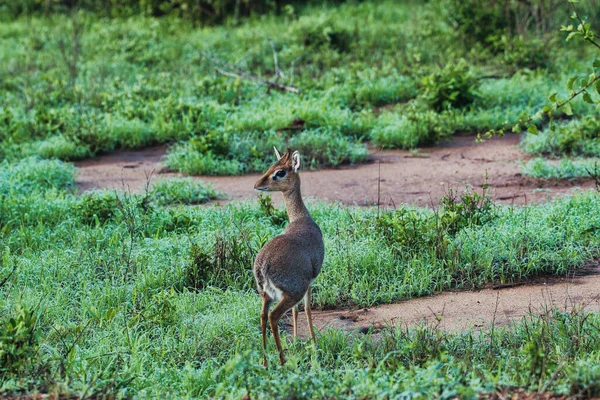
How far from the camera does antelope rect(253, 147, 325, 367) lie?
4742 mm

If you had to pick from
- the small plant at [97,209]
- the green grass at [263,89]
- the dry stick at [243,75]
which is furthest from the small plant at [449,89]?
the small plant at [97,209]

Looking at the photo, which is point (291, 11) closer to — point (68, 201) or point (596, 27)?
point (596, 27)

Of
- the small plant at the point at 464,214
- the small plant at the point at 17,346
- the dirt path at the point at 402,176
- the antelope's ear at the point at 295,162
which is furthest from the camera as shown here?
the dirt path at the point at 402,176

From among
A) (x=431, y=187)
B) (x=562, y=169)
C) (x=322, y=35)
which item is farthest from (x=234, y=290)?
(x=322, y=35)

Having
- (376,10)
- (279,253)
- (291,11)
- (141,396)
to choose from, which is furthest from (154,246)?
(376,10)

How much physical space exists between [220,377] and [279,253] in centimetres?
73

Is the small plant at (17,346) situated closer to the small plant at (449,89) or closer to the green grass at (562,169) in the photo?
the green grass at (562,169)

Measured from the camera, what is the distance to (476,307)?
229 inches

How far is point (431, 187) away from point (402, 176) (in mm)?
460

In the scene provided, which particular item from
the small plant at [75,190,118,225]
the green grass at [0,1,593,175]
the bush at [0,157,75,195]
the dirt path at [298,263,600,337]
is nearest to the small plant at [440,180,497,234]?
the dirt path at [298,263,600,337]

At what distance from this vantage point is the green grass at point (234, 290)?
4328mm

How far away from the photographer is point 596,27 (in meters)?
13.5

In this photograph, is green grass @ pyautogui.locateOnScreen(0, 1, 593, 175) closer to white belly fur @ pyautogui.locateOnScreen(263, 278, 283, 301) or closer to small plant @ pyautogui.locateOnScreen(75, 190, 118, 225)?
small plant @ pyautogui.locateOnScreen(75, 190, 118, 225)

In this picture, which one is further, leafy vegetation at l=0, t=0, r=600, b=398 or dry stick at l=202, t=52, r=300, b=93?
dry stick at l=202, t=52, r=300, b=93
